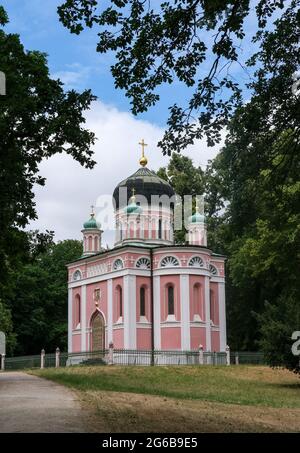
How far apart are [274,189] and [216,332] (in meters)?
25.7

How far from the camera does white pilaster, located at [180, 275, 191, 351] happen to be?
3544cm

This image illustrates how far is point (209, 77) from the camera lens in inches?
426

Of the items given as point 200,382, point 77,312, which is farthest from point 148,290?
point 200,382

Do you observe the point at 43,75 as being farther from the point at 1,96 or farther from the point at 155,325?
the point at 155,325

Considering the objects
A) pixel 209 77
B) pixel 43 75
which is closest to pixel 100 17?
pixel 209 77

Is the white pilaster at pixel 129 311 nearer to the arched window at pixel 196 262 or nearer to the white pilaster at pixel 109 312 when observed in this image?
the white pilaster at pixel 109 312

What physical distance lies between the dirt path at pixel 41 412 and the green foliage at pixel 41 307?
34031 millimetres

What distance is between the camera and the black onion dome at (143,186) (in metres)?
42.4

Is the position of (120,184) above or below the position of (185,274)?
above

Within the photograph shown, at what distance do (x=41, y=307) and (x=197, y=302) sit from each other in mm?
19823

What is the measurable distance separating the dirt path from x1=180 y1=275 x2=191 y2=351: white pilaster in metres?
18.3

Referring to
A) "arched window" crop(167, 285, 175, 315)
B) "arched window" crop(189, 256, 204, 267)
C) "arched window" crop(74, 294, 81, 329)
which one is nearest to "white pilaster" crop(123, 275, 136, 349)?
"arched window" crop(167, 285, 175, 315)

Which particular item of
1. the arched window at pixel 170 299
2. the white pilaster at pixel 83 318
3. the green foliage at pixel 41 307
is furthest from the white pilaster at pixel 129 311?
the green foliage at pixel 41 307

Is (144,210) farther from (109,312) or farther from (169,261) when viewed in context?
(109,312)
